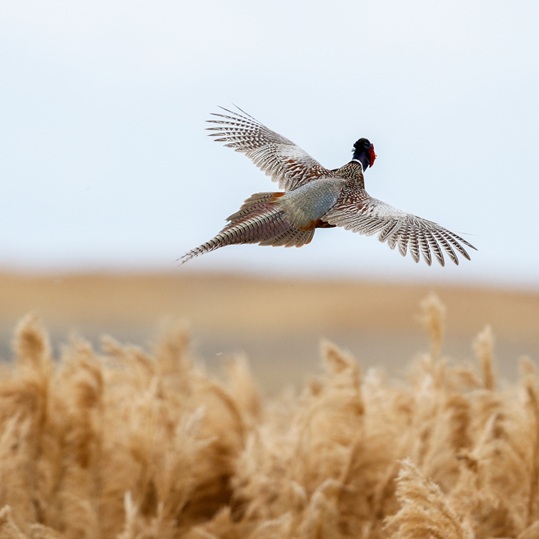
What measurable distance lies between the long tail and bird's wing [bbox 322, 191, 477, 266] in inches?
5.0

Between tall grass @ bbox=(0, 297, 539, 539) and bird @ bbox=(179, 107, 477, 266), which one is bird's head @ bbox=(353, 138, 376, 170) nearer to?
bird @ bbox=(179, 107, 477, 266)

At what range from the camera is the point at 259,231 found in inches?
87.4

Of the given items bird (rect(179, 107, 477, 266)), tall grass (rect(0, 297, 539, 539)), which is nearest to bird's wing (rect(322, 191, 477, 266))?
bird (rect(179, 107, 477, 266))

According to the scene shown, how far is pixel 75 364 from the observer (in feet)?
26.6

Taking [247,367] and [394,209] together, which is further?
[247,367]

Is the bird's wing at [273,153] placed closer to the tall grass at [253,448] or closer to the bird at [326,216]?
the bird at [326,216]

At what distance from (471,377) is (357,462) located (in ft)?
4.03

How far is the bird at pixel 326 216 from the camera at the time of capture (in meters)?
2.24

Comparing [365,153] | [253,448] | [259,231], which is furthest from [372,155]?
[253,448]

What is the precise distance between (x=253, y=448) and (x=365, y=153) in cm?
501

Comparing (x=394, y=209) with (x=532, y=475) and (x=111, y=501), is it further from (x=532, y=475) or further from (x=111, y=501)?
(x=111, y=501)

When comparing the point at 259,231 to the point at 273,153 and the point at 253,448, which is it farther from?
the point at 253,448

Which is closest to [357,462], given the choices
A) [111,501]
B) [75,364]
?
[111,501]

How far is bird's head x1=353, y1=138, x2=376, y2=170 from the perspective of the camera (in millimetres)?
2510
